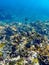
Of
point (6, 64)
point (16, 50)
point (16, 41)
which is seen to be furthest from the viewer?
point (16, 41)

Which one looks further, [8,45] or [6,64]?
[8,45]

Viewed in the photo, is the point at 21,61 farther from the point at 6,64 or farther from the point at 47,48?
the point at 47,48

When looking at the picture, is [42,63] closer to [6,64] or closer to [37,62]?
[37,62]

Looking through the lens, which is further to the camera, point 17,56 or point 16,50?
point 16,50

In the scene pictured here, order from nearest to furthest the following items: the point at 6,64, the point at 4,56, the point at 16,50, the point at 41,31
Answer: the point at 6,64, the point at 4,56, the point at 16,50, the point at 41,31

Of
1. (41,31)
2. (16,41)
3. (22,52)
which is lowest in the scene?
(22,52)

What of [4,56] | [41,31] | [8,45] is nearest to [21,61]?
[4,56]

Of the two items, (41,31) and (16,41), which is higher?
(41,31)

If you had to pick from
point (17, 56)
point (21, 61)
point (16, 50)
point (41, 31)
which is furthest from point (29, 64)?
point (41, 31)

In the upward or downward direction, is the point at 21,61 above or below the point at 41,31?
below
